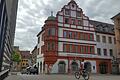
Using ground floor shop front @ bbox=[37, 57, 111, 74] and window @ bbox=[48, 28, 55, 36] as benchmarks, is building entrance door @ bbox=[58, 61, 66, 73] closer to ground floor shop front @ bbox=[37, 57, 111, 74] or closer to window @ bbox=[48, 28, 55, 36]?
ground floor shop front @ bbox=[37, 57, 111, 74]

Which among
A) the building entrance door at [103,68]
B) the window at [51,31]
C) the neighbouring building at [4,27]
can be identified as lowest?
the building entrance door at [103,68]

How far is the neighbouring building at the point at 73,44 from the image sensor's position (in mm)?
37688

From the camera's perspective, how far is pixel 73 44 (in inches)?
1571

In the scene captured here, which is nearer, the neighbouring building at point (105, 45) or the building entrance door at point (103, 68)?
the building entrance door at point (103, 68)

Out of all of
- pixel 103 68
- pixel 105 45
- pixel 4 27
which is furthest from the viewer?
pixel 105 45

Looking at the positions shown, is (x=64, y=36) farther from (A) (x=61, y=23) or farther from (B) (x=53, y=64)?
(B) (x=53, y=64)

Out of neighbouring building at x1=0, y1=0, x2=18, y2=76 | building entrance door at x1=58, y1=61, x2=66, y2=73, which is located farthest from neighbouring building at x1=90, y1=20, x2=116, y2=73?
neighbouring building at x1=0, y1=0, x2=18, y2=76

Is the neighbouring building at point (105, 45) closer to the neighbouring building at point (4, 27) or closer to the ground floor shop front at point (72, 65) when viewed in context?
the ground floor shop front at point (72, 65)

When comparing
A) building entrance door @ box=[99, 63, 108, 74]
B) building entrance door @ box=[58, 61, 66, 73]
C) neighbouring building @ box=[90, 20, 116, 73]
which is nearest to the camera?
building entrance door @ box=[58, 61, 66, 73]

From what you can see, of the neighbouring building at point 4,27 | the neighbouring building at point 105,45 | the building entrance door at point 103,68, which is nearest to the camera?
the neighbouring building at point 4,27

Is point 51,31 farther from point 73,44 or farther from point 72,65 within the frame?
point 72,65

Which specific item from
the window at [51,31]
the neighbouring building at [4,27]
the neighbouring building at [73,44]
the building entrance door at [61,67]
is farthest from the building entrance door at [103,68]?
the neighbouring building at [4,27]

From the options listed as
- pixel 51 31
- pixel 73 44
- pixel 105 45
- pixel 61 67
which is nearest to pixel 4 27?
pixel 51 31

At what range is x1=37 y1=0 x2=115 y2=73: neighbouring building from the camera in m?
37.7
